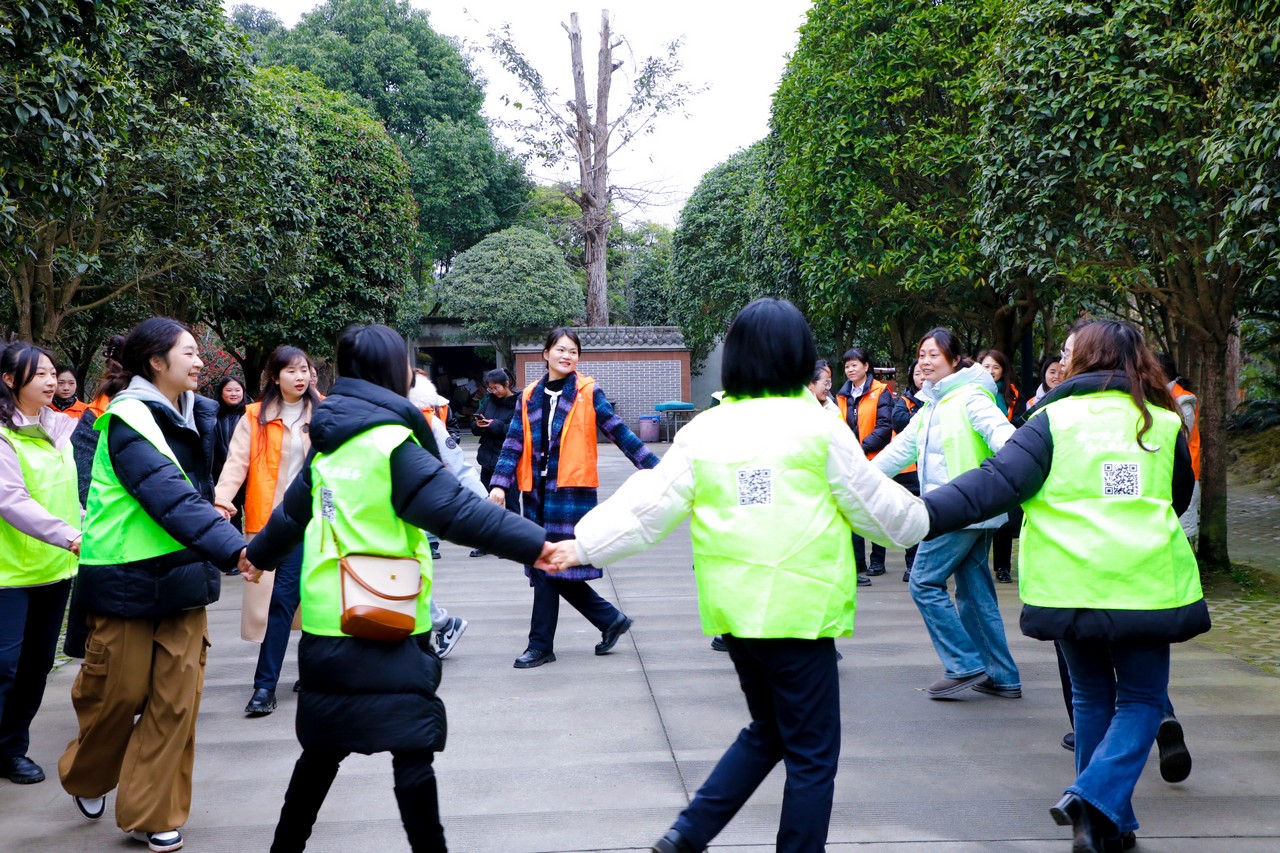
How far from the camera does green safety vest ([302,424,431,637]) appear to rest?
3184mm

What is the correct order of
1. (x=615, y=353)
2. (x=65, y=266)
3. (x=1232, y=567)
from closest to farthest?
(x=1232, y=567)
(x=65, y=266)
(x=615, y=353)

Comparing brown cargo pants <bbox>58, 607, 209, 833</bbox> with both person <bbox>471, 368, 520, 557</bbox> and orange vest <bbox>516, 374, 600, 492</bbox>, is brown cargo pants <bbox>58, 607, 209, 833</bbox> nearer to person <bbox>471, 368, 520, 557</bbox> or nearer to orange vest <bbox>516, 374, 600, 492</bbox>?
orange vest <bbox>516, 374, 600, 492</bbox>

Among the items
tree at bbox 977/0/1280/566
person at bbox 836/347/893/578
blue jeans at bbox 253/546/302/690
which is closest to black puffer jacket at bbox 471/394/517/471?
person at bbox 836/347/893/578

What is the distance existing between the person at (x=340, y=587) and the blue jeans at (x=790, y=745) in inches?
28.5

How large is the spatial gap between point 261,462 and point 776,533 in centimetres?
354

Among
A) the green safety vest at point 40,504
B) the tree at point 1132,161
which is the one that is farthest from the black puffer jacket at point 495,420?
the green safety vest at point 40,504

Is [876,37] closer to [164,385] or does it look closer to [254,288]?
[254,288]

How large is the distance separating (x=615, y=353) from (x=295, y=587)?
25928mm

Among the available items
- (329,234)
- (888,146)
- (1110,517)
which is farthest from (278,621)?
(329,234)

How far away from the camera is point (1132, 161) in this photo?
844cm

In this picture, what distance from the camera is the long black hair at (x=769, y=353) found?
324 centimetres

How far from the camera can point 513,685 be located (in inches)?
237

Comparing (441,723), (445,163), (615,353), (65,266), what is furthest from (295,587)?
(445,163)

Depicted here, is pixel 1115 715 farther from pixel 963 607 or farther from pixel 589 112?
pixel 589 112
